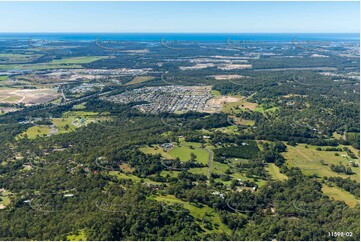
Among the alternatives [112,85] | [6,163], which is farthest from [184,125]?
[112,85]

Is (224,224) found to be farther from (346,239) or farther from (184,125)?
(184,125)

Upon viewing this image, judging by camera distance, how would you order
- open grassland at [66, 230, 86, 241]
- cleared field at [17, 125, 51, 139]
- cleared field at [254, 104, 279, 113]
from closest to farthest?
1. open grassland at [66, 230, 86, 241]
2. cleared field at [17, 125, 51, 139]
3. cleared field at [254, 104, 279, 113]

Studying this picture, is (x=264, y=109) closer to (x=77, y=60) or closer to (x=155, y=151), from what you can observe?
(x=155, y=151)

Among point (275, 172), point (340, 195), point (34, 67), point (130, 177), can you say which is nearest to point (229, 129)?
point (275, 172)

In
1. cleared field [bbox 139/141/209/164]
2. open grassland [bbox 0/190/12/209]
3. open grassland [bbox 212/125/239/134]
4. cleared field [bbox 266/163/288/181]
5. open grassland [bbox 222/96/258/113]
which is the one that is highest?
open grassland [bbox 222/96/258/113]

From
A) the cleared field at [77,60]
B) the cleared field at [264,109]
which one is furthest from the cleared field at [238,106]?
the cleared field at [77,60]

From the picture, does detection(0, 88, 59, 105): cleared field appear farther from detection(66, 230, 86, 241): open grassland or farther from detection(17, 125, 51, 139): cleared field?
detection(66, 230, 86, 241): open grassland

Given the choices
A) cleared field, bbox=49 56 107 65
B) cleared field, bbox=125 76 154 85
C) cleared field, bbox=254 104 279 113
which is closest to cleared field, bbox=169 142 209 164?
cleared field, bbox=254 104 279 113
